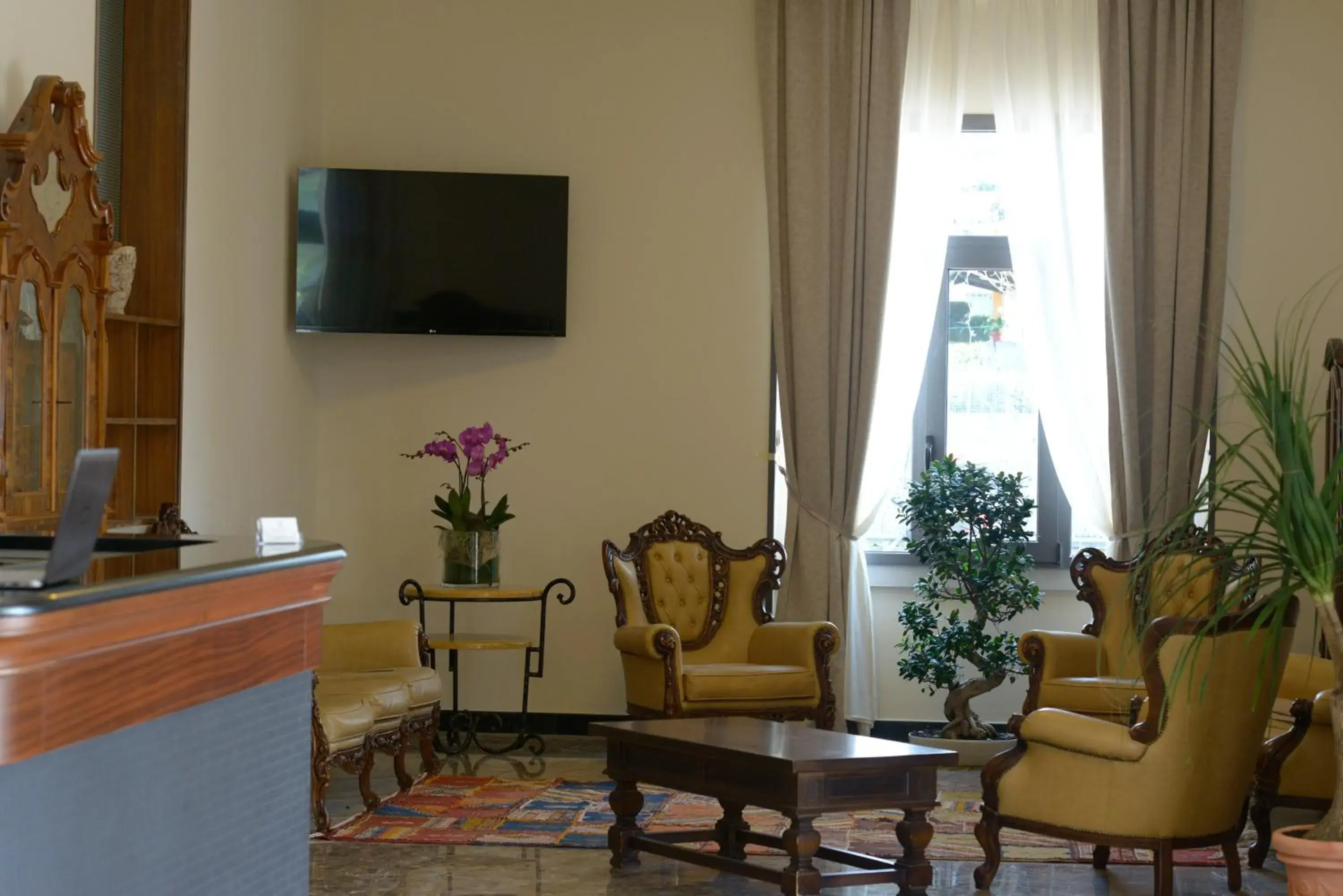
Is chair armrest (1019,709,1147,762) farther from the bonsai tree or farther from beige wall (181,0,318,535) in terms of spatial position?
beige wall (181,0,318,535)

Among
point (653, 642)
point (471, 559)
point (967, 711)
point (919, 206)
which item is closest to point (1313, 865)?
point (653, 642)

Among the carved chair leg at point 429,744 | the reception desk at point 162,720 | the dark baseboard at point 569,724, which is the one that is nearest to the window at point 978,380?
the dark baseboard at point 569,724

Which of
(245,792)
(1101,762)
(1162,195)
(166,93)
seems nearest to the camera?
(245,792)

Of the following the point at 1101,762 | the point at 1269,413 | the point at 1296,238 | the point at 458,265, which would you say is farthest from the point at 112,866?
the point at 1296,238

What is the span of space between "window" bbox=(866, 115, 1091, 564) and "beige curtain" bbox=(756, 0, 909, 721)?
1.37 ft

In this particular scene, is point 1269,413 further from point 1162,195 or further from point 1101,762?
point 1162,195

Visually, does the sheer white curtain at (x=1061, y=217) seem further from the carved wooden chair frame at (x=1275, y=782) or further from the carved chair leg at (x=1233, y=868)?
the carved chair leg at (x=1233, y=868)

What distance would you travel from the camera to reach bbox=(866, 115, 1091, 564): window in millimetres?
7406

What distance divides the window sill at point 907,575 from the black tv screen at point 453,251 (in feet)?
6.33


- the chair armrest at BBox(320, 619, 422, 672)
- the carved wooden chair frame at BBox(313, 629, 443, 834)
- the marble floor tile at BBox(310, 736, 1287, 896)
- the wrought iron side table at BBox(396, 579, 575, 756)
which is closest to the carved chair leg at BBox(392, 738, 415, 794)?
the carved wooden chair frame at BBox(313, 629, 443, 834)

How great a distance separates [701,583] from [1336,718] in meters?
3.56

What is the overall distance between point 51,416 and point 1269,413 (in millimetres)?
3456

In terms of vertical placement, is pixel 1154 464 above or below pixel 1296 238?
below

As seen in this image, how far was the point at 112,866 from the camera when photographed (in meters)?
1.92
